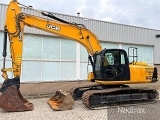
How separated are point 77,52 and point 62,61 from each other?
127cm

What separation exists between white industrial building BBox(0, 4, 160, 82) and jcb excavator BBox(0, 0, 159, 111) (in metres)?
2.66

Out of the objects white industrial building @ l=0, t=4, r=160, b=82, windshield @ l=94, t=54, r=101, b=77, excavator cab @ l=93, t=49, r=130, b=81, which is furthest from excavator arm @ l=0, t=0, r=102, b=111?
white industrial building @ l=0, t=4, r=160, b=82

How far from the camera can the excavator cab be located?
11.1 meters

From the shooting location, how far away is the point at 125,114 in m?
9.21

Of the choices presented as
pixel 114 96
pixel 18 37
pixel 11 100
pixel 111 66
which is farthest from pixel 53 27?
pixel 114 96

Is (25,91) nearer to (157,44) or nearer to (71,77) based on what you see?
(71,77)

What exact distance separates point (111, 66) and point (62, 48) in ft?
15.1

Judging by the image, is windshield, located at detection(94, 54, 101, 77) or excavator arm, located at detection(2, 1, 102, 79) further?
windshield, located at detection(94, 54, 101, 77)

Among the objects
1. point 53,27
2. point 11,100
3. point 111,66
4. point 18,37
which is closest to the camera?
point 11,100

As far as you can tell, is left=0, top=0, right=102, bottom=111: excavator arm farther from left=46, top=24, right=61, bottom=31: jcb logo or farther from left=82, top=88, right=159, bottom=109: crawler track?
left=82, top=88, right=159, bottom=109: crawler track

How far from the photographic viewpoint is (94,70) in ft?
38.8

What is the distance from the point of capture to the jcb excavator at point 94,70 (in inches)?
379

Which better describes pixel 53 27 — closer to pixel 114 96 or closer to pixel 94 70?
pixel 94 70

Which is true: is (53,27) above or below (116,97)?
above
